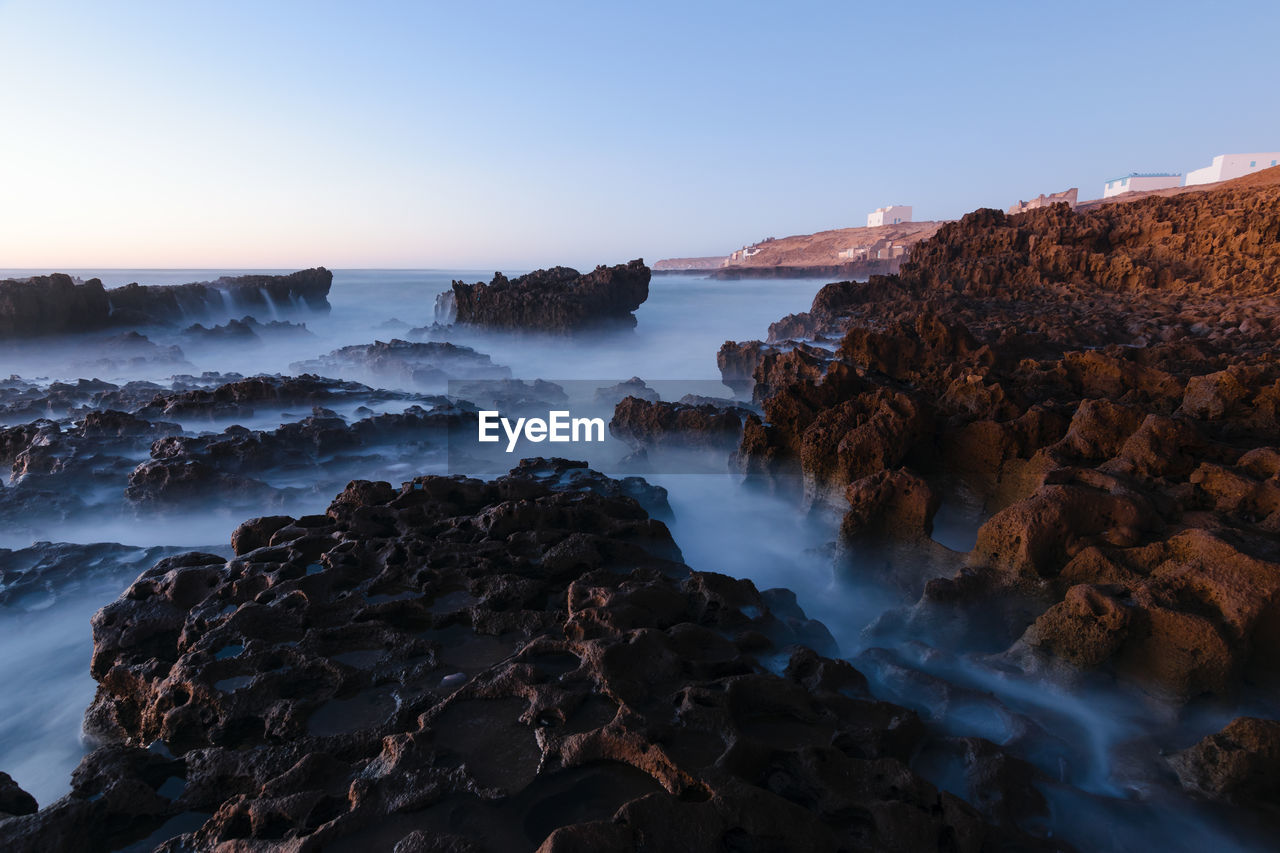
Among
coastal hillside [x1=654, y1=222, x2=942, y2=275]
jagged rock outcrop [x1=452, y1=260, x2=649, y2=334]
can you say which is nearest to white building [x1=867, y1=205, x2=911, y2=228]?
coastal hillside [x1=654, y1=222, x2=942, y2=275]

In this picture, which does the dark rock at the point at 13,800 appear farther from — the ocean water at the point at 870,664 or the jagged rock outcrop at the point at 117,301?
the jagged rock outcrop at the point at 117,301

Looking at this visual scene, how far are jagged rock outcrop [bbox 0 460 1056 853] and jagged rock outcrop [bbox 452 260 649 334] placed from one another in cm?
1538

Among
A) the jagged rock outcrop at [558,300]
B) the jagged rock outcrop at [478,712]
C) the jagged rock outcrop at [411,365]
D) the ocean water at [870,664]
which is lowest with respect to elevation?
the ocean water at [870,664]

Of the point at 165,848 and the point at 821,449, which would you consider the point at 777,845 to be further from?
the point at 821,449

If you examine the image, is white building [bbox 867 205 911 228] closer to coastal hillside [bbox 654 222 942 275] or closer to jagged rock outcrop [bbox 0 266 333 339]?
coastal hillside [bbox 654 222 942 275]

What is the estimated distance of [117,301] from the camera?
689 inches

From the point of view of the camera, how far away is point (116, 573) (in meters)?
5.02

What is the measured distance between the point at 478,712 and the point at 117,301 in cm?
2084

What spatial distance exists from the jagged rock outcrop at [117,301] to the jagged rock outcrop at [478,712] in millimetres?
16251

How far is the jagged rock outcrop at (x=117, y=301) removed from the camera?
15.0 metres

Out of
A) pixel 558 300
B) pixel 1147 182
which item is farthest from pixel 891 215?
pixel 558 300

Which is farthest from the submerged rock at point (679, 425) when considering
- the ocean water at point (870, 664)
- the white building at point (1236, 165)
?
the white building at point (1236, 165)

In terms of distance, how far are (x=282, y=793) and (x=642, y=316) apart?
25372 millimetres

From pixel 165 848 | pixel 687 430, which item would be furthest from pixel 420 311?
pixel 165 848
